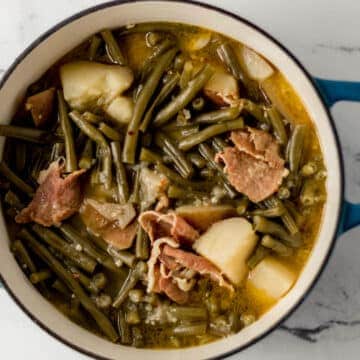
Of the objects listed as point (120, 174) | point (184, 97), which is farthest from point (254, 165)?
point (120, 174)

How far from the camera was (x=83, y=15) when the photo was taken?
251cm

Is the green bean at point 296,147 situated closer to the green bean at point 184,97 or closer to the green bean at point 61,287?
the green bean at point 184,97

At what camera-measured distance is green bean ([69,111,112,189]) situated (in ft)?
8.46

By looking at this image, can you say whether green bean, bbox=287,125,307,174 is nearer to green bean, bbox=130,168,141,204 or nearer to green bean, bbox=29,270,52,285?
green bean, bbox=130,168,141,204

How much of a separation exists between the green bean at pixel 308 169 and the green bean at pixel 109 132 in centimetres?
52

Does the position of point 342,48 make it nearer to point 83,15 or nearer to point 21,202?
point 83,15

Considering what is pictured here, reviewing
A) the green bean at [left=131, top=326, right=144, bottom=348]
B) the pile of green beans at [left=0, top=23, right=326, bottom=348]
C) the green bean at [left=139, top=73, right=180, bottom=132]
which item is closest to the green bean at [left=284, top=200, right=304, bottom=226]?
the pile of green beans at [left=0, top=23, right=326, bottom=348]

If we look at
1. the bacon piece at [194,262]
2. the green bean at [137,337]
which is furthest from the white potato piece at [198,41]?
the green bean at [137,337]

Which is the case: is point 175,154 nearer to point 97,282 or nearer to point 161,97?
point 161,97

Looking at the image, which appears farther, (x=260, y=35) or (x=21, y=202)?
(x=21, y=202)

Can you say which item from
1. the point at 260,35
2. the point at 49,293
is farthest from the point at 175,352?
the point at 260,35

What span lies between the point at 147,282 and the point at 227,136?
47cm

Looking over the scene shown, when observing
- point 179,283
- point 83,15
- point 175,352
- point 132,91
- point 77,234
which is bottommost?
point 175,352

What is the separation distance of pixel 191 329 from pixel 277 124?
2.06 ft
